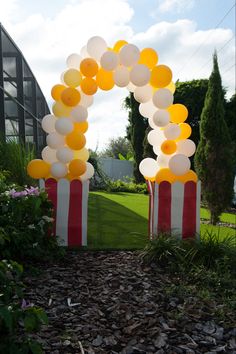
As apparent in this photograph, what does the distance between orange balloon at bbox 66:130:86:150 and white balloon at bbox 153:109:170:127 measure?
0.95m

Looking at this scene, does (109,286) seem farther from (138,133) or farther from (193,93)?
(138,133)

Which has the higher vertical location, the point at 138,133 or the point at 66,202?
the point at 138,133

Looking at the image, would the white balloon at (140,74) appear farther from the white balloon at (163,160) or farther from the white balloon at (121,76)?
the white balloon at (163,160)

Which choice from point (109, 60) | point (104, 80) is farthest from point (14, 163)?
point (109, 60)

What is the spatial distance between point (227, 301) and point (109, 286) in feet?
3.24

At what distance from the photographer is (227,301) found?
3049 mm

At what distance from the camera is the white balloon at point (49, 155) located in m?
4.83

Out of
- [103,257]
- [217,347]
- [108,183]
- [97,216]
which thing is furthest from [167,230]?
[108,183]

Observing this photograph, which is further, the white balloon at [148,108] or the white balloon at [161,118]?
the white balloon at [148,108]

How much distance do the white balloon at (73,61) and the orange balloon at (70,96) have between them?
39 cm


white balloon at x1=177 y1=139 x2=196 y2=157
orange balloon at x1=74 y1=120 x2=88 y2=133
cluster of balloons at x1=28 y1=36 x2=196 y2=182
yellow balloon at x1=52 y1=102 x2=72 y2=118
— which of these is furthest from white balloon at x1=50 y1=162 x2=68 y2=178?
white balloon at x1=177 y1=139 x2=196 y2=157

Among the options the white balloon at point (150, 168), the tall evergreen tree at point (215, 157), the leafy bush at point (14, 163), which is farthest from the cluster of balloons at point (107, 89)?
the tall evergreen tree at point (215, 157)

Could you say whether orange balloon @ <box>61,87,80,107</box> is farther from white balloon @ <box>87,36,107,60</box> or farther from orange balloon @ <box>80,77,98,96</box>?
white balloon @ <box>87,36,107,60</box>

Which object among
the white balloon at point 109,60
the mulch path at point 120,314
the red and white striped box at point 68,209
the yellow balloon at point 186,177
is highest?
the white balloon at point 109,60
